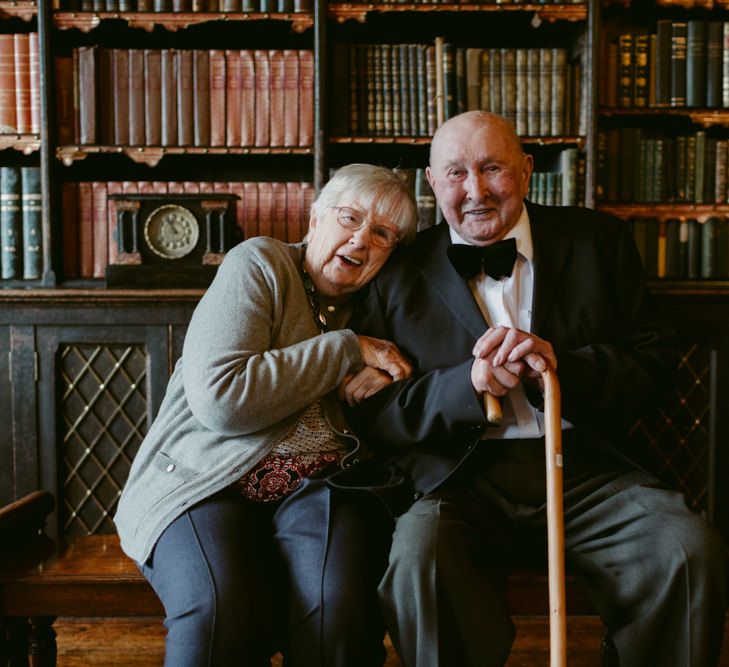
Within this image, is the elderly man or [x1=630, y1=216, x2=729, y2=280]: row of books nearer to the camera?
the elderly man

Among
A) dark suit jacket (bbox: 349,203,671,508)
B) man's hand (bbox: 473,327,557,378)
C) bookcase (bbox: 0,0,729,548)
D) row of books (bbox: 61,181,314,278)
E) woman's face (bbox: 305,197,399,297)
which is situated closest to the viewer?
man's hand (bbox: 473,327,557,378)

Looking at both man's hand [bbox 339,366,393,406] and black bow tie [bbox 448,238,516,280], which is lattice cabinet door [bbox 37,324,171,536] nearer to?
man's hand [bbox 339,366,393,406]

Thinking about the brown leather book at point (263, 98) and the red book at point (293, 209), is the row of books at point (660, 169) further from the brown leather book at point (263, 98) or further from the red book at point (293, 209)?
the brown leather book at point (263, 98)

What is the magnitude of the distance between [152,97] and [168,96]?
5cm

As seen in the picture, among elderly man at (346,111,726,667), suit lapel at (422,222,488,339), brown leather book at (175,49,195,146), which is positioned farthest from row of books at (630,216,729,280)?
brown leather book at (175,49,195,146)

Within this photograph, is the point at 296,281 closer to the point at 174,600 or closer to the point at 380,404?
the point at 380,404

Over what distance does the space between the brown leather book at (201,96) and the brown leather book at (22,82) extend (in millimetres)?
538

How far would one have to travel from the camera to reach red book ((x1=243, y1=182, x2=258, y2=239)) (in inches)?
97.7

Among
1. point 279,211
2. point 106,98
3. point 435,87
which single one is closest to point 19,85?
point 106,98

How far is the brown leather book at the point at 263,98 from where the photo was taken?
2422mm

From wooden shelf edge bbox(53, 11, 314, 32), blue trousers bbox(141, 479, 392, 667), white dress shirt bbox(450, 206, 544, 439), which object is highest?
wooden shelf edge bbox(53, 11, 314, 32)

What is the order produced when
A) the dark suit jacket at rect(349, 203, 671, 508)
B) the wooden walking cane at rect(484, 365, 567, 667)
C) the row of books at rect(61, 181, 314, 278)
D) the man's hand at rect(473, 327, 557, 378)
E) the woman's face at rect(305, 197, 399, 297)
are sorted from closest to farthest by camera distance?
the wooden walking cane at rect(484, 365, 567, 667) → the man's hand at rect(473, 327, 557, 378) → the dark suit jacket at rect(349, 203, 671, 508) → the woman's face at rect(305, 197, 399, 297) → the row of books at rect(61, 181, 314, 278)

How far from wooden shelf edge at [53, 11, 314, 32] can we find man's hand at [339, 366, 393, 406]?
1.33m

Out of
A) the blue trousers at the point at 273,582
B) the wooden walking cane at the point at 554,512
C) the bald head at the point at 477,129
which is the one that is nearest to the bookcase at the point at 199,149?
the bald head at the point at 477,129
